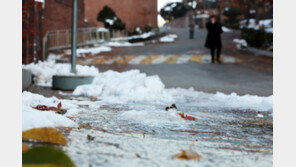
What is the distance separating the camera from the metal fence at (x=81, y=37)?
860 inches

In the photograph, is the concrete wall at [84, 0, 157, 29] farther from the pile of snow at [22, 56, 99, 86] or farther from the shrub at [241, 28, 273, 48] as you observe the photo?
the pile of snow at [22, 56, 99, 86]

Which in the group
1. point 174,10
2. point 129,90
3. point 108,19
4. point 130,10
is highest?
point 174,10

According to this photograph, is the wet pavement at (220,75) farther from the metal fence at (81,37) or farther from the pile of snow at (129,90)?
the metal fence at (81,37)

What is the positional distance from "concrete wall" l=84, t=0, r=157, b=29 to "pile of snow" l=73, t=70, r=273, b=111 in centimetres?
2822

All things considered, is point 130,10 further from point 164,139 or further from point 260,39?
point 164,139

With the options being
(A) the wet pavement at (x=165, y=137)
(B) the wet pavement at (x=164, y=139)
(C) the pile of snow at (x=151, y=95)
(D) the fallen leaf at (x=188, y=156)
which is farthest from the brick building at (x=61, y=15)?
(D) the fallen leaf at (x=188, y=156)

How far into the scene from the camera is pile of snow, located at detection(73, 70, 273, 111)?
5.08m

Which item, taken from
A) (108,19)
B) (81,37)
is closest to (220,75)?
(81,37)

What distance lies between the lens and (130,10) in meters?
44.6

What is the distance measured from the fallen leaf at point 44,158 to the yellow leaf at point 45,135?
580 mm

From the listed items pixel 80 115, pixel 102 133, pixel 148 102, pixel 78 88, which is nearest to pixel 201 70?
pixel 78 88

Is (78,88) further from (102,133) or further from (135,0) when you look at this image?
(135,0)

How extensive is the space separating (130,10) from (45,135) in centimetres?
4340

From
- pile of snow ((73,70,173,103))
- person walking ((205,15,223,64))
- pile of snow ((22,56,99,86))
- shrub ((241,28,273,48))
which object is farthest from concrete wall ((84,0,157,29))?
pile of snow ((73,70,173,103))
